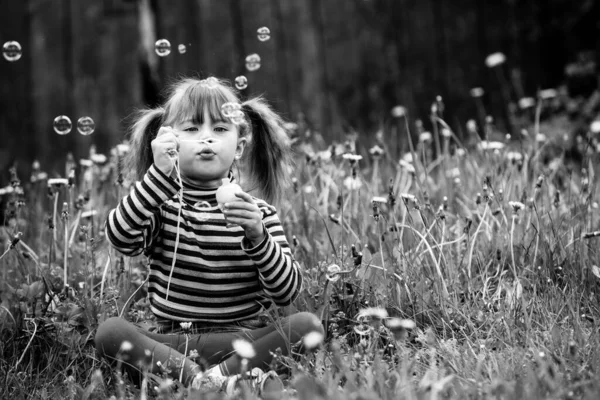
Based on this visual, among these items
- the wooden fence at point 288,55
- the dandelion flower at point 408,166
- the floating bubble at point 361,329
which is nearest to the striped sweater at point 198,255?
the floating bubble at point 361,329

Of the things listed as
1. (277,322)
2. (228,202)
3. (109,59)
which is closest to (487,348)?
(277,322)

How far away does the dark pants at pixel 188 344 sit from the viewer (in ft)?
6.56

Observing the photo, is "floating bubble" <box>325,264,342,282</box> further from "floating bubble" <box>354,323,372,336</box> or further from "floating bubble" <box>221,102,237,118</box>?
"floating bubble" <box>221,102,237,118</box>

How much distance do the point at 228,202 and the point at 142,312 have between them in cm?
58

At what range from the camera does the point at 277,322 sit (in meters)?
2.08

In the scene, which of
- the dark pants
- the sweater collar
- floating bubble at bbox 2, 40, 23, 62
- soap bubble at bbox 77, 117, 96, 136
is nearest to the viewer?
the dark pants

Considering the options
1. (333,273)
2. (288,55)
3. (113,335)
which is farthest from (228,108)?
(288,55)

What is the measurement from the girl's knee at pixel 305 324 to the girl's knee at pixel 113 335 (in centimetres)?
42

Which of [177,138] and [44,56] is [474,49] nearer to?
[44,56]

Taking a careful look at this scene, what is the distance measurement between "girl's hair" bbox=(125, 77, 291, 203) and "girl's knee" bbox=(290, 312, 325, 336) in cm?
61

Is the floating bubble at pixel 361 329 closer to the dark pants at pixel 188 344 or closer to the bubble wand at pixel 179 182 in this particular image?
the dark pants at pixel 188 344

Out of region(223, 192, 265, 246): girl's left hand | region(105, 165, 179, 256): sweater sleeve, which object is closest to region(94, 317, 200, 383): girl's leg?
region(105, 165, 179, 256): sweater sleeve

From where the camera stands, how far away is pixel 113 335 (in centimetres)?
202

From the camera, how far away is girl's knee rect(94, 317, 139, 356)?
6.63 feet
